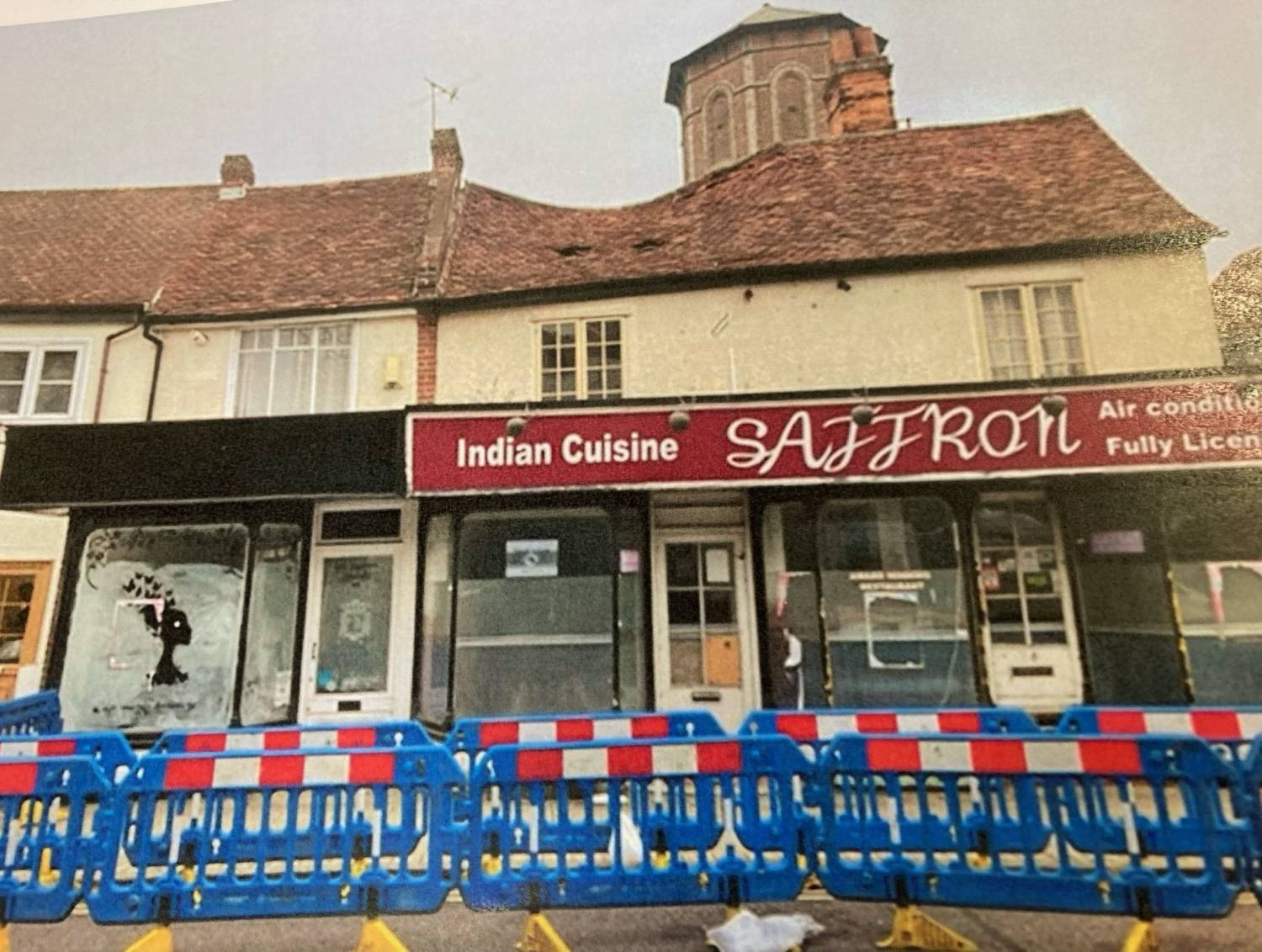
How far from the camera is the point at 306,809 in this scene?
187 inches

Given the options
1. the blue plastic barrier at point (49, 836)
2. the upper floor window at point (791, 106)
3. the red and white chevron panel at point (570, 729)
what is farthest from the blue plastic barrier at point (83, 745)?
the upper floor window at point (791, 106)

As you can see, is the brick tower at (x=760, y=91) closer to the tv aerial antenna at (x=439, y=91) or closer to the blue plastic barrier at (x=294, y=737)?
the tv aerial antenna at (x=439, y=91)

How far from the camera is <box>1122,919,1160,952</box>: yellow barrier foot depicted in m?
2.67

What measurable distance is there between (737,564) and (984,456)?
235 cm

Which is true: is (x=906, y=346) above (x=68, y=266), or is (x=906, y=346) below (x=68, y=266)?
below

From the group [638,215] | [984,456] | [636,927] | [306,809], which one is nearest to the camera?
[636,927]

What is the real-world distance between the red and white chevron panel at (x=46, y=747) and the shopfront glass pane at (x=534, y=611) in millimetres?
2940

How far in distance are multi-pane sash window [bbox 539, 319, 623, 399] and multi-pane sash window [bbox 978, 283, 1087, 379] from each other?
3.59 meters

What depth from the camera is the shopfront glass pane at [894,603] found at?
596cm

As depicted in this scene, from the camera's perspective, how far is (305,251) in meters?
7.62

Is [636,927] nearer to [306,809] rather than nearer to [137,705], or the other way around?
[306,809]

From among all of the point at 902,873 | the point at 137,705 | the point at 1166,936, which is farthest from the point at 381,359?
the point at 1166,936

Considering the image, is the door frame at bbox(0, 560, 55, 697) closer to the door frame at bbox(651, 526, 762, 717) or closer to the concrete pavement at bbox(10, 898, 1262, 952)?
the concrete pavement at bbox(10, 898, 1262, 952)

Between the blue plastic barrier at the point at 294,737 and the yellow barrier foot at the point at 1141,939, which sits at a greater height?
the blue plastic barrier at the point at 294,737
